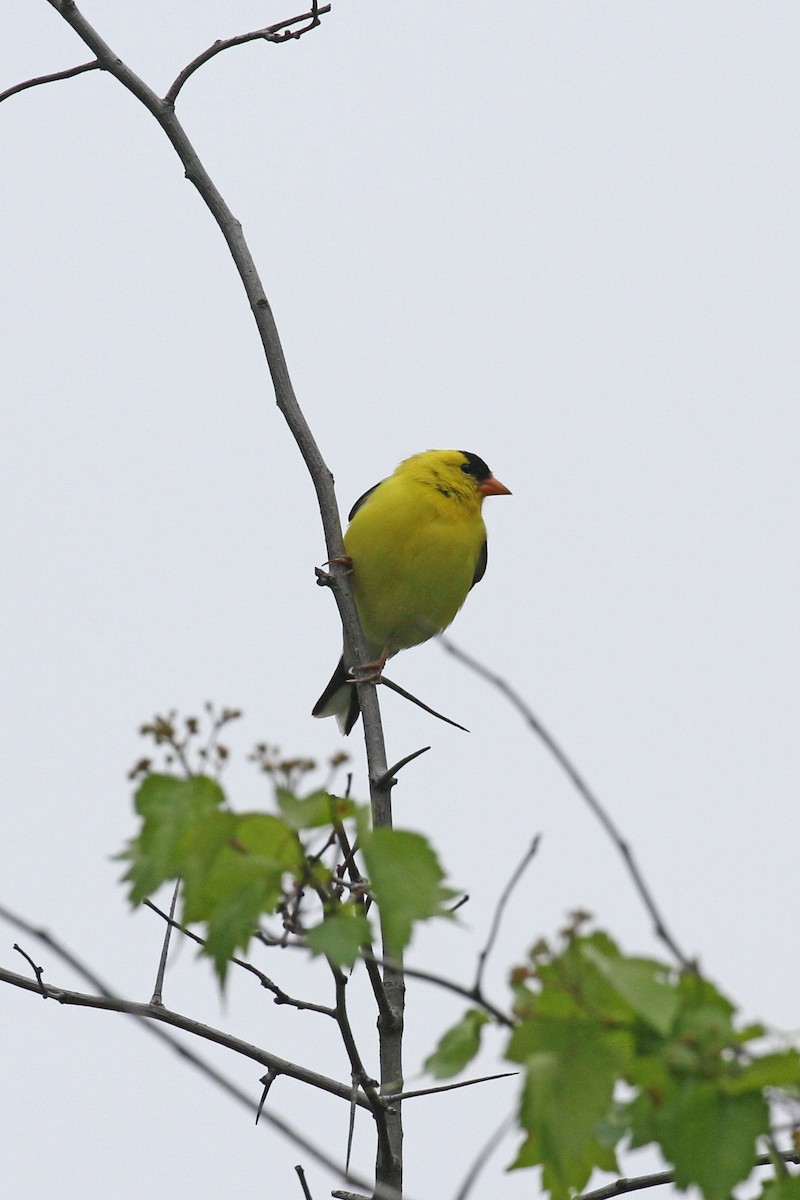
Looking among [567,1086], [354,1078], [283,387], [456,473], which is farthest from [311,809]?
[456,473]

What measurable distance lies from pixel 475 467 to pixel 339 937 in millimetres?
4671

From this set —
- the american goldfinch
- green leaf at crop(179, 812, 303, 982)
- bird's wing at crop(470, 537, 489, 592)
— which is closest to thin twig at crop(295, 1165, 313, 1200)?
green leaf at crop(179, 812, 303, 982)

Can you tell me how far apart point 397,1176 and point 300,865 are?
1.11 metres

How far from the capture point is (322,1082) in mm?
2678

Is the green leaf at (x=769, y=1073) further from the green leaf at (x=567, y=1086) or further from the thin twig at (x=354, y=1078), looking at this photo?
the thin twig at (x=354, y=1078)

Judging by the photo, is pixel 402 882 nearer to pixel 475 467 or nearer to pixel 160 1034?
pixel 160 1034

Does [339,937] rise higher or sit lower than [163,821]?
lower

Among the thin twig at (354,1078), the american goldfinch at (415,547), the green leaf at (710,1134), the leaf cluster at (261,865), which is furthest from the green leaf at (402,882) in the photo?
the american goldfinch at (415,547)

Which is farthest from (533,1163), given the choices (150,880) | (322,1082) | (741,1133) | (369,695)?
(369,695)

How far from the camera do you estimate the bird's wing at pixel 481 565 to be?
236 inches

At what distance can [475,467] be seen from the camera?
20.2 ft

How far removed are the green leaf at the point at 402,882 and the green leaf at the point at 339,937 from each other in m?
0.04

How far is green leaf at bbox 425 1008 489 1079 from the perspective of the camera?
66.1 inches

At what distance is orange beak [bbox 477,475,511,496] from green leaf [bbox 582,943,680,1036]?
476 centimetres
